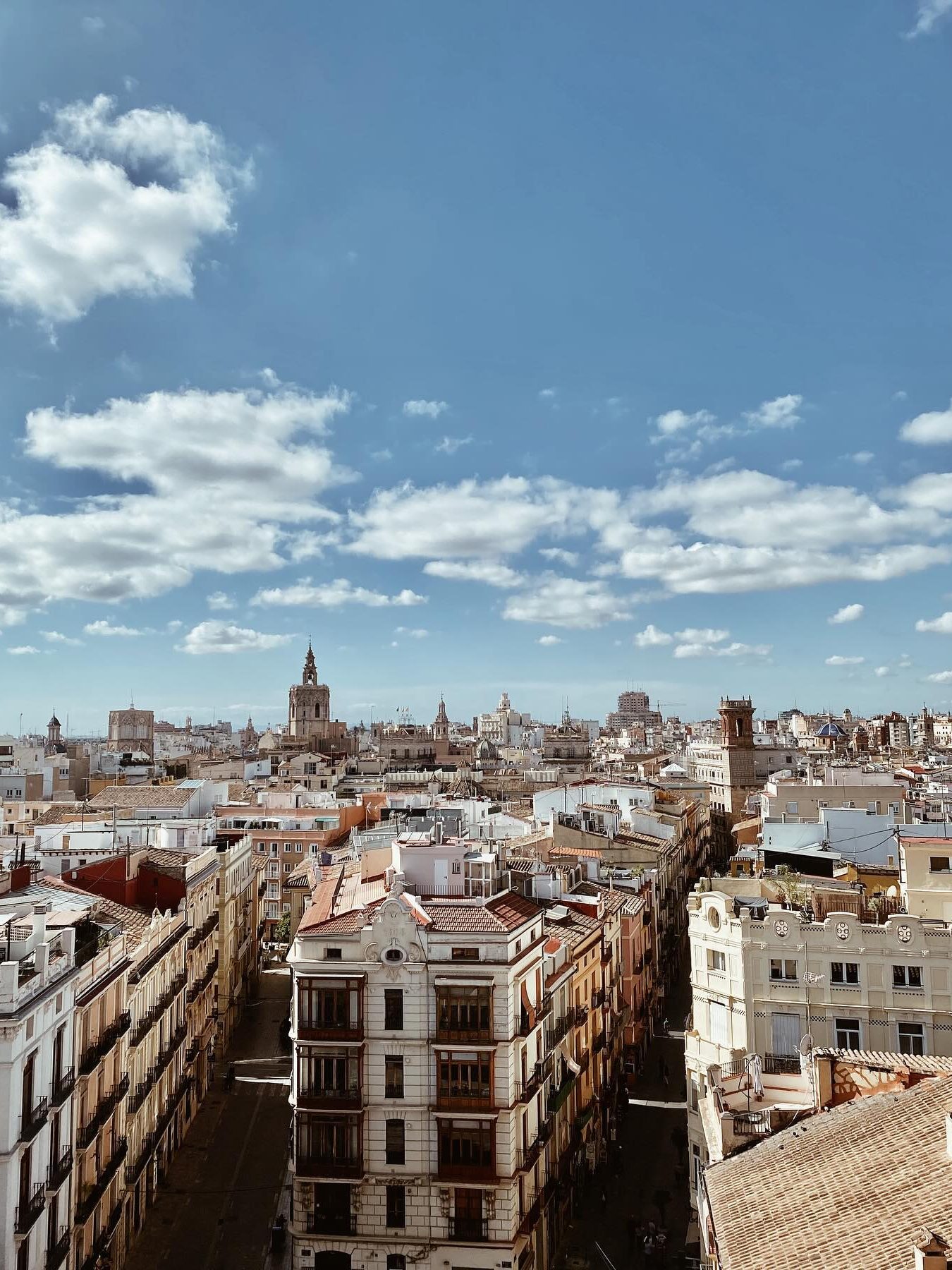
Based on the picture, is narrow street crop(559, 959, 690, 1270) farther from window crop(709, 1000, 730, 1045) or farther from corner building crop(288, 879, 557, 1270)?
window crop(709, 1000, 730, 1045)

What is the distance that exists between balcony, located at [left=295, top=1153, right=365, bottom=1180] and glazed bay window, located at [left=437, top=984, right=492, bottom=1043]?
4.68 m

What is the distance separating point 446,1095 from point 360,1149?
10.5ft

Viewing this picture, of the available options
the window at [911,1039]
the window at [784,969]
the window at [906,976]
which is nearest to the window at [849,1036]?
the window at [911,1039]

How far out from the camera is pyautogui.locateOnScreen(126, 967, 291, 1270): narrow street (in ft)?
→ 121

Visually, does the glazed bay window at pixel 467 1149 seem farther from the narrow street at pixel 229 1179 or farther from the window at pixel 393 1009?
the narrow street at pixel 229 1179

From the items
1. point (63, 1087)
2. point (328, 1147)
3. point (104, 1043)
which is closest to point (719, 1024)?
point (328, 1147)

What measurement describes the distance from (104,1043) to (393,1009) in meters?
10.2

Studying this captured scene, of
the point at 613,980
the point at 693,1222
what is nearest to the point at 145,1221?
the point at 693,1222

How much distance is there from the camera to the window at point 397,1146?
32156 mm

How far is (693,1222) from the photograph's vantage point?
117 feet

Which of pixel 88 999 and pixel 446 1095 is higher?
A: pixel 88 999

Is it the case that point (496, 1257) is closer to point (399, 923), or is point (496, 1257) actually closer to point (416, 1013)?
point (416, 1013)

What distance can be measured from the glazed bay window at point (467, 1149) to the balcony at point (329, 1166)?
8.60 feet

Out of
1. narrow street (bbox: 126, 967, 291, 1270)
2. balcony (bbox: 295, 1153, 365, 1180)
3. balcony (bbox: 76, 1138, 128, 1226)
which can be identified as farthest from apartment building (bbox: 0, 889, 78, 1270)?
narrow street (bbox: 126, 967, 291, 1270)
